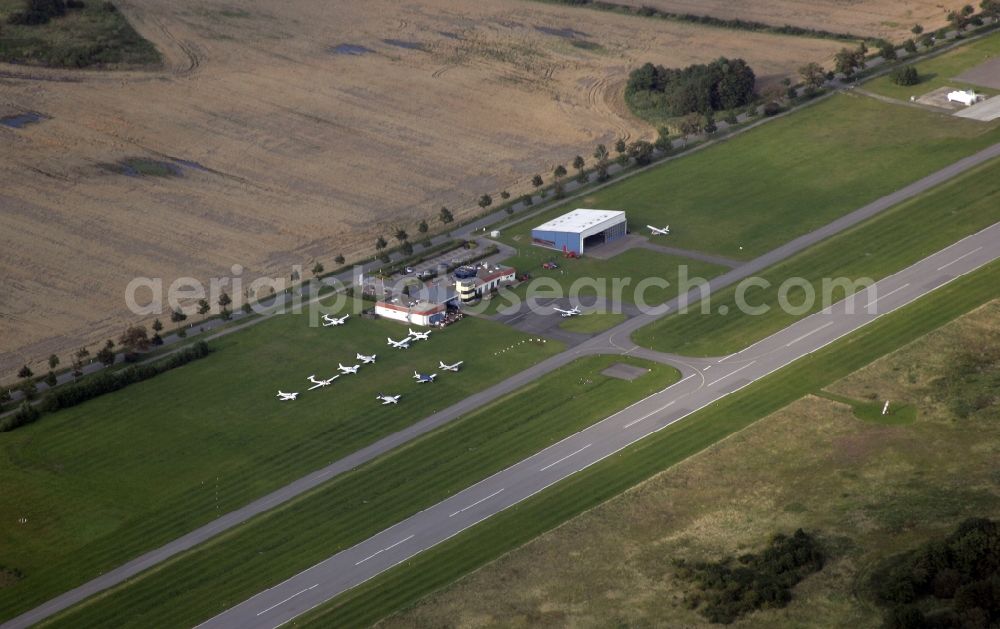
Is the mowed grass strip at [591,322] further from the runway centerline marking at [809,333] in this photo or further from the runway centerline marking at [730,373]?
the runway centerline marking at [809,333]

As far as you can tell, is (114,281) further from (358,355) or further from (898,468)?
(898,468)

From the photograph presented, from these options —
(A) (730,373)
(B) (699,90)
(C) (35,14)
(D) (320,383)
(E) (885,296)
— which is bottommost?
(D) (320,383)

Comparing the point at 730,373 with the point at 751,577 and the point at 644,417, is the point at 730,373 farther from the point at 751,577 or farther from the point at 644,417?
the point at 751,577

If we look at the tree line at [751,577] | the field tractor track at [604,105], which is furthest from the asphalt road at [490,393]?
the field tractor track at [604,105]

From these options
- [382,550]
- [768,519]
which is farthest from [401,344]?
[768,519]

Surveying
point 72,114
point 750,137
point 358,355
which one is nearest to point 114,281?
point 358,355

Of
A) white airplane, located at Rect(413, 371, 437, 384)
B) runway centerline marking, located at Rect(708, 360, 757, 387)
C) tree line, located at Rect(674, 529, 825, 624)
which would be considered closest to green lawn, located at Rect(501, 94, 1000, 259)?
runway centerline marking, located at Rect(708, 360, 757, 387)
